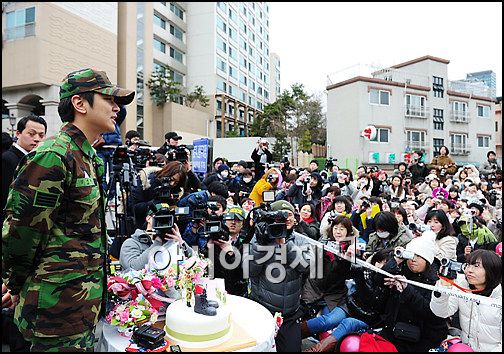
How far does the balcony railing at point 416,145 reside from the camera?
684 inches

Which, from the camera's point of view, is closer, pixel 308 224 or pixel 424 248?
pixel 424 248

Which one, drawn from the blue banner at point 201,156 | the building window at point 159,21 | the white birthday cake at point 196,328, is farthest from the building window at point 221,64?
the white birthday cake at point 196,328

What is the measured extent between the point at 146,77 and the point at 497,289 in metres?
17.4

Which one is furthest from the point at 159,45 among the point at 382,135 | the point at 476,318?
the point at 476,318

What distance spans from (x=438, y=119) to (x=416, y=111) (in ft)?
6.30

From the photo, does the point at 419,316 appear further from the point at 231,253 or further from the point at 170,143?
the point at 170,143

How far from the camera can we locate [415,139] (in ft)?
58.1

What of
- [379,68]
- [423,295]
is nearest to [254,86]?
[379,68]

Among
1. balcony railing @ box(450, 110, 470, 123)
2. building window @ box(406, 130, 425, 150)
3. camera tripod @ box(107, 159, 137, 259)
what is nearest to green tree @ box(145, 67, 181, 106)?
building window @ box(406, 130, 425, 150)

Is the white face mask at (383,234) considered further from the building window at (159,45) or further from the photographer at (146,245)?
the building window at (159,45)

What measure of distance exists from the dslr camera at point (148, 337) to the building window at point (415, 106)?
18.2m

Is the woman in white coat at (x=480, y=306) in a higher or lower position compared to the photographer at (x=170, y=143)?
lower

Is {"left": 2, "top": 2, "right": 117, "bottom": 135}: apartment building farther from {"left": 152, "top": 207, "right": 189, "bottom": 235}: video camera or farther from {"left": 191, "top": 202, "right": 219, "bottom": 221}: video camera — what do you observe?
{"left": 152, "top": 207, "right": 189, "bottom": 235}: video camera

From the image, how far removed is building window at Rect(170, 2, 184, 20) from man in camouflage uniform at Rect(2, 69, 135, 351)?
21.4m
